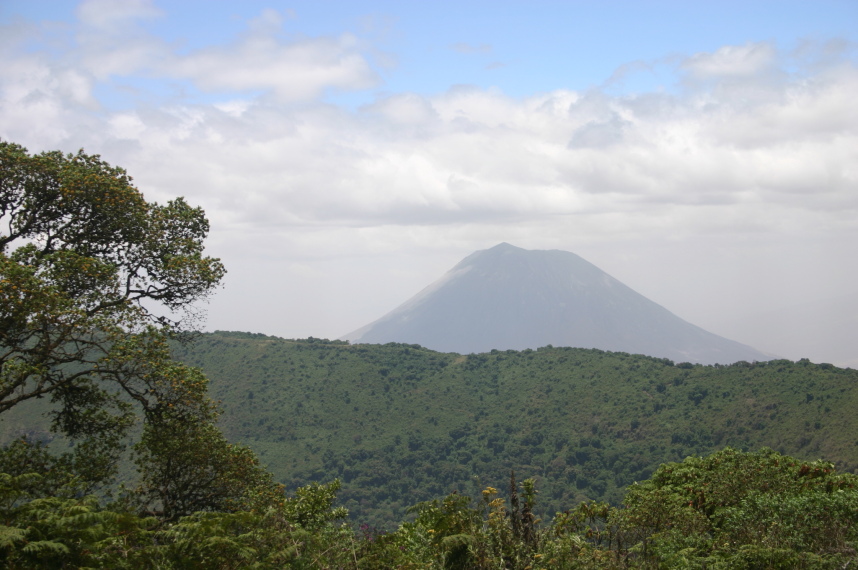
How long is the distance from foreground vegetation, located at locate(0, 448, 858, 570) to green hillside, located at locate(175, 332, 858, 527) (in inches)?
1959

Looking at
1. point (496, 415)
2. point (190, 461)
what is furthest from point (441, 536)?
point (496, 415)

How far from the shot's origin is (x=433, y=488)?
78.2 m

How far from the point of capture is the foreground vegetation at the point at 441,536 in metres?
8.16

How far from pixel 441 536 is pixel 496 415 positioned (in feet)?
285

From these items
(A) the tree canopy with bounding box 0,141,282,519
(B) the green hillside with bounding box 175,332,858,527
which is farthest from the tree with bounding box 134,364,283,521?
(B) the green hillside with bounding box 175,332,858,527

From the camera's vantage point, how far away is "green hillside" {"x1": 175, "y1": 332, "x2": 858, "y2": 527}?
69.9 meters

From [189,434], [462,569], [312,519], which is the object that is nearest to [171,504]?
[189,434]

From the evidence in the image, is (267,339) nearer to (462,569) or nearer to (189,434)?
(189,434)

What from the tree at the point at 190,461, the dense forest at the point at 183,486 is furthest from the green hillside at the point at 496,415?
the tree at the point at 190,461

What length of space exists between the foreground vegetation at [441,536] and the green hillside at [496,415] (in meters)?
49.7

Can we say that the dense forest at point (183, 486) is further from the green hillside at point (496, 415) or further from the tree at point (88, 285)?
the green hillside at point (496, 415)

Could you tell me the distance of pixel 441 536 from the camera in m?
9.82

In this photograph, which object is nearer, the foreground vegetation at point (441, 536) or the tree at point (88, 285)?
the foreground vegetation at point (441, 536)

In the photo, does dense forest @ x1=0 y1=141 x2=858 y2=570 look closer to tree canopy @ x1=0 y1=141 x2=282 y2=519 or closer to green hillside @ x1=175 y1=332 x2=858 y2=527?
tree canopy @ x1=0 y1=141 x2=282 y2=519
